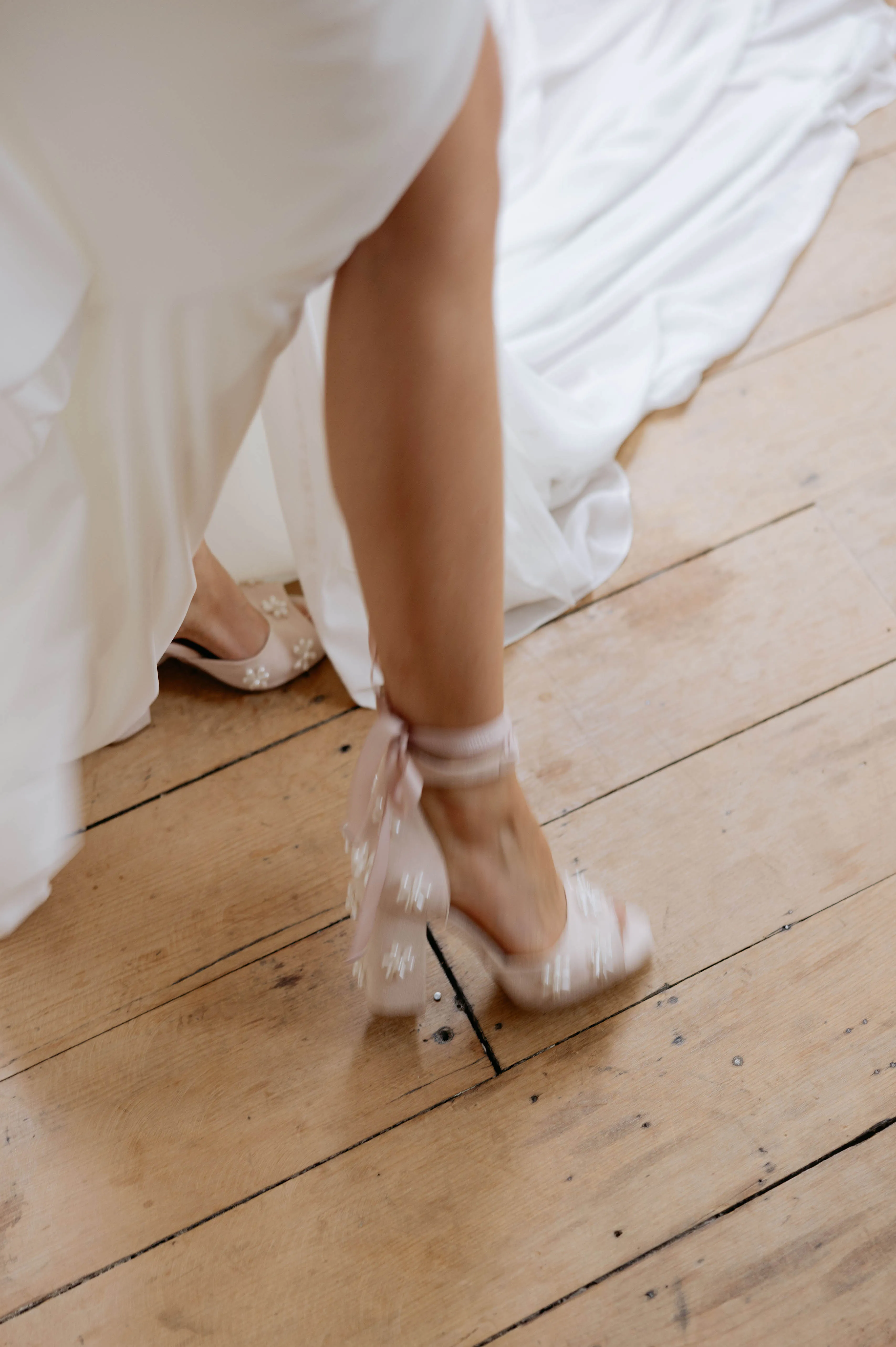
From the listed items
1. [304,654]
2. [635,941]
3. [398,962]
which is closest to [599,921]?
[635,941]

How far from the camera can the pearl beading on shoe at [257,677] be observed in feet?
3.15

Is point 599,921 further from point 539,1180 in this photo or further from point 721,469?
point 721,469

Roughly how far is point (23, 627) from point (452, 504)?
1.01 feet

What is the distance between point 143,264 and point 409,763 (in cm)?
32

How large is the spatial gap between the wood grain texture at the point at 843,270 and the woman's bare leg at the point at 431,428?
739 millimetres

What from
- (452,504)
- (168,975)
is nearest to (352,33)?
(452,504)

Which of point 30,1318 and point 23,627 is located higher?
point 23,627

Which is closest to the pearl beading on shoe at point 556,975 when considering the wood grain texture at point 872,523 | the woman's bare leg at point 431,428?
the woman's bare leg at point 431,428

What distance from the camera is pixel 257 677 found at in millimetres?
965

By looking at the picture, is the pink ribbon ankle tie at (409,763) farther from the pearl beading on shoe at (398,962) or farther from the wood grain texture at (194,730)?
the wood grain texture at (194,730)

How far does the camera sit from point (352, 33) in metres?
0.40

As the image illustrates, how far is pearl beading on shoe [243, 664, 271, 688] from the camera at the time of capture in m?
0.96

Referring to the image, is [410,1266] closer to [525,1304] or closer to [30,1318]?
[525,1304]

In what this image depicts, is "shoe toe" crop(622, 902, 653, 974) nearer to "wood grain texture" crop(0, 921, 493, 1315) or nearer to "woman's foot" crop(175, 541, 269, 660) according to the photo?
"wood grain texture" crop(0, 921, 493, 1315)
